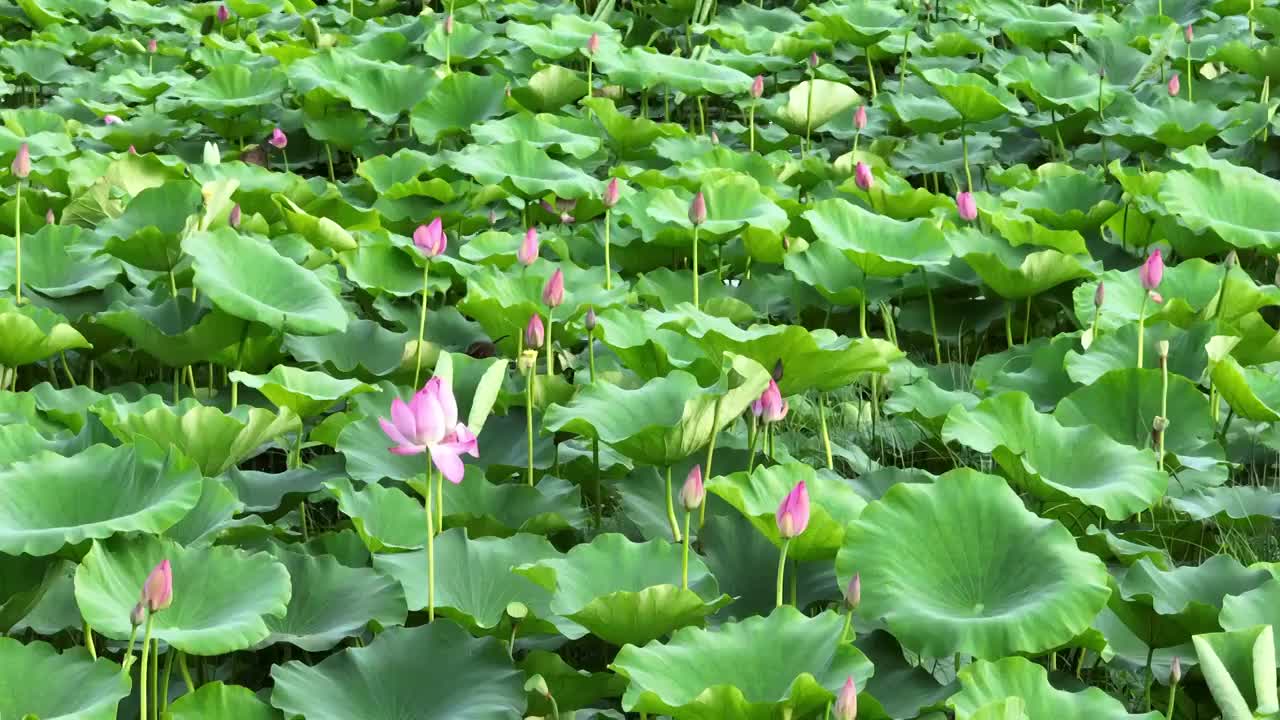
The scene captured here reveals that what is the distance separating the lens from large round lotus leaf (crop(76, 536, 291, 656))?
4.65 feet

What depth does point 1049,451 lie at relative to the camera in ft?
6.15

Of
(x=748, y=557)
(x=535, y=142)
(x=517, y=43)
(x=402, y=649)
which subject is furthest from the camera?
→ (x=517, y=43)

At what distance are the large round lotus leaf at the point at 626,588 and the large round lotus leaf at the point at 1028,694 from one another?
278 mm

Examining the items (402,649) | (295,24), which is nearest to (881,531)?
(402,649)

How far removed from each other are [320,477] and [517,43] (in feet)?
8.48

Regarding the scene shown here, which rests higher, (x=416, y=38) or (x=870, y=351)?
(x=870, y=351)

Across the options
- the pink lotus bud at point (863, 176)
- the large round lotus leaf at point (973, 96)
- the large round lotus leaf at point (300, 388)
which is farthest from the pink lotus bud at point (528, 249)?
the large round lotus leaf at point (973, 96)

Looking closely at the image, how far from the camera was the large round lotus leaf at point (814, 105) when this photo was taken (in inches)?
141

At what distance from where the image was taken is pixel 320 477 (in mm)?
1918

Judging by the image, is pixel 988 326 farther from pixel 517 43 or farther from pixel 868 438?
pixel 517 43

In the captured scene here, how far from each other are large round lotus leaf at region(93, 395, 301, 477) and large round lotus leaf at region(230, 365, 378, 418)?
3.0 inches

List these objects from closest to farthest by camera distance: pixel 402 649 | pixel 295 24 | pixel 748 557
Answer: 1. pixel 402 649
2. pixel 748 557
3. pixel 295 24

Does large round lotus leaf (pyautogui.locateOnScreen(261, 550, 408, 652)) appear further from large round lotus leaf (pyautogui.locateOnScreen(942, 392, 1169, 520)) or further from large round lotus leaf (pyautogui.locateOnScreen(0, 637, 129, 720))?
large round lotus leaf (pyautogui.locateOnScreen(942, 392, 1169, 520))

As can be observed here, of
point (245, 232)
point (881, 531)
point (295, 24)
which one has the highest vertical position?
point (881, 531)
